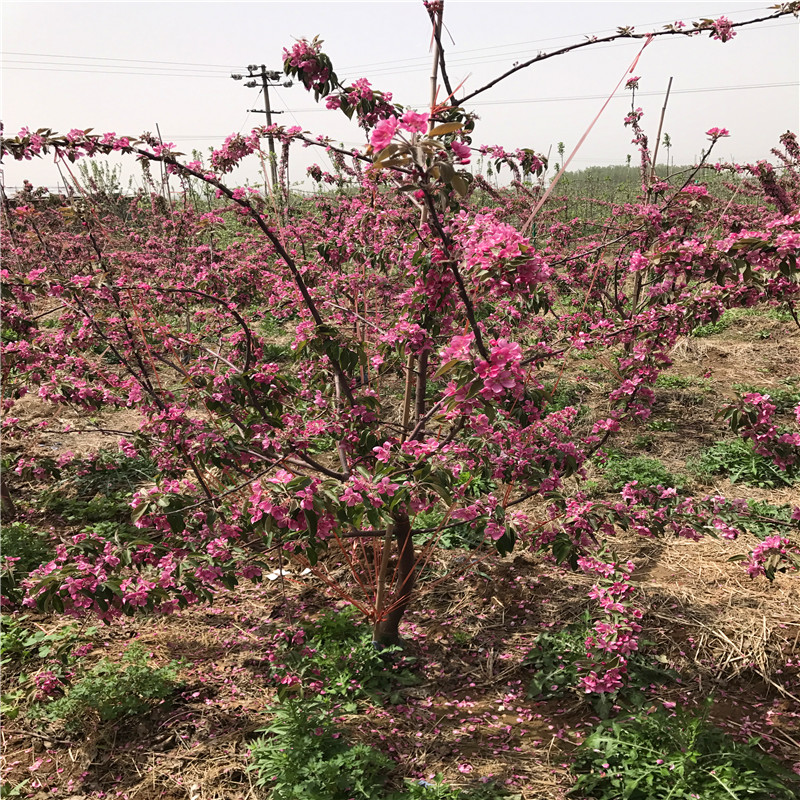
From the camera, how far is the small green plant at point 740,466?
432 cm

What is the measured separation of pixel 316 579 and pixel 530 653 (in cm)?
146

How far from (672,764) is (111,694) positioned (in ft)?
7.95

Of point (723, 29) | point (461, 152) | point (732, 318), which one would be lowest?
point (732, 318)

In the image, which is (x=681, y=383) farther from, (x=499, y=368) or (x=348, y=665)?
(x=499, y=368)

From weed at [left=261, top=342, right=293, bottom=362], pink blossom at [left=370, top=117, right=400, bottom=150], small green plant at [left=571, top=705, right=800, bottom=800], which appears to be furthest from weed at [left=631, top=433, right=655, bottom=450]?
pink blossom at [left=370, top=117, right=400, bottom=150]

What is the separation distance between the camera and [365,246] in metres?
4.52

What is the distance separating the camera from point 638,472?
4461 mm

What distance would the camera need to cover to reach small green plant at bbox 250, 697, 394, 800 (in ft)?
6.88

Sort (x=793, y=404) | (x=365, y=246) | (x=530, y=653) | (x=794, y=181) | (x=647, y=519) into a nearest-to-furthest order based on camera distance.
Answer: (x=647, y=519), (x=530, y=653), (x=365, y=246), (x=793, y=404), (x=794, y=181)

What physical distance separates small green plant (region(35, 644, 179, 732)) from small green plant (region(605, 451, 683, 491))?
3420 millimetres

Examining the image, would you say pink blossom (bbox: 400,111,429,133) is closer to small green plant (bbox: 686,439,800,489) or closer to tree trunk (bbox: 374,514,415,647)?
tree trunk (bbox: 374,514,415,647)

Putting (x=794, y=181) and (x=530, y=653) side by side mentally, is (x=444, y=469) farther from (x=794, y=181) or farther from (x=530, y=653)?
(x=794, y=181)

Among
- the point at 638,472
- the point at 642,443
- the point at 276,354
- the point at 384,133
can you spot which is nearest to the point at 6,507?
the point at 276,354

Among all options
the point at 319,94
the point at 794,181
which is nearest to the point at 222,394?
the point at 319,94
